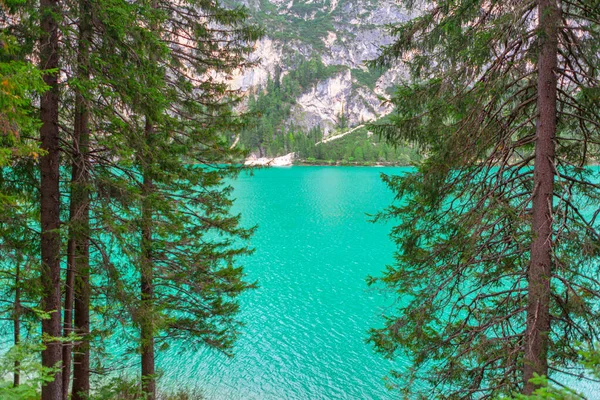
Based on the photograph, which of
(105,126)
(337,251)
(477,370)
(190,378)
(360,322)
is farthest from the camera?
(337,251)

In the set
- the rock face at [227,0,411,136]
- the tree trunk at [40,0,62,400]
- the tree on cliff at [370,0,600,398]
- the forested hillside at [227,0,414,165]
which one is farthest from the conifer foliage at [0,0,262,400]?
the rock face at [227,0,411,136]

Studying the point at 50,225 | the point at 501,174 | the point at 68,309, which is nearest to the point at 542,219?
the point at 501,174

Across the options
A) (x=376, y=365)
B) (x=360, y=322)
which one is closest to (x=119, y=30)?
(x=376, y=365)

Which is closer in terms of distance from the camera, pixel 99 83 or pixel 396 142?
pixel 99 83

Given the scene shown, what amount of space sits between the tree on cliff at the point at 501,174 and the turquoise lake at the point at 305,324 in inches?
50.0

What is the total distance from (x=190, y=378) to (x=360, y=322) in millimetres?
7529

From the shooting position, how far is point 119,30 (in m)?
4.10

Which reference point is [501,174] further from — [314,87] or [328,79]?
[328,79]

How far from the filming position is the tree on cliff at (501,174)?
389 cm

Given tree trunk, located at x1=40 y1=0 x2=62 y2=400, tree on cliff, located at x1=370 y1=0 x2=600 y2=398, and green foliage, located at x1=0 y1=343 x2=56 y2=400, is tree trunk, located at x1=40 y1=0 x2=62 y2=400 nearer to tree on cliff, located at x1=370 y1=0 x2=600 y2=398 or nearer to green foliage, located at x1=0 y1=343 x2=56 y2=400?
green foliage, located at x1=0 y1=343 x2=56 y2=400

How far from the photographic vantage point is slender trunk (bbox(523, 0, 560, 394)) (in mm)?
3844

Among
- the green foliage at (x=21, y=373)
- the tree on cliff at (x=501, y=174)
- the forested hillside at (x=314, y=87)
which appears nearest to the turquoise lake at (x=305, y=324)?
the tree on cliff at (x=501, y=174)

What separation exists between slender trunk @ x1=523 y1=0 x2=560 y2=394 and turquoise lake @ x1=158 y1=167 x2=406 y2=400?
185cm

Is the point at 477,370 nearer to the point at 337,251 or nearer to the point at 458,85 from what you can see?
the point at 458,85
